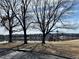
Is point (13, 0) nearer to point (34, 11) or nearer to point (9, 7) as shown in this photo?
point (9, 7)

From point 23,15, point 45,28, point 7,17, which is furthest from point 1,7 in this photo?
point 45,28

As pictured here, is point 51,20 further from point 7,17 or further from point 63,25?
point 7,17

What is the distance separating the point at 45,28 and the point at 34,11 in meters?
3.62

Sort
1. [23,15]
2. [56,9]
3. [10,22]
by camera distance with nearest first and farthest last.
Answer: [56,9] → [23,15] → [10,22]

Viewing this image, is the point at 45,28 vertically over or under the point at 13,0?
under

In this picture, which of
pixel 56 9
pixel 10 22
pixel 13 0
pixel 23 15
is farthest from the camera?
pixel 10 22

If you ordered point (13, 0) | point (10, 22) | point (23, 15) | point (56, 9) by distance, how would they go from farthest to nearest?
point (10, 22) → point (13, 0) → point (23, 15) → point (56, 9)

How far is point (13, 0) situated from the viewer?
3906 cm

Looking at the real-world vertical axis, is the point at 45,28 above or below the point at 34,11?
below

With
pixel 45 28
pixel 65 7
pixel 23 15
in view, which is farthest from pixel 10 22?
pixel 65 7

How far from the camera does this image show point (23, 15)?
36.1 m

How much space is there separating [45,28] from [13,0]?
28.8ft

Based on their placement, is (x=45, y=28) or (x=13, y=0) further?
(x=13, y=0)

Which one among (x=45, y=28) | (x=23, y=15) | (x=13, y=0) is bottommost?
(x=45, y=28)
